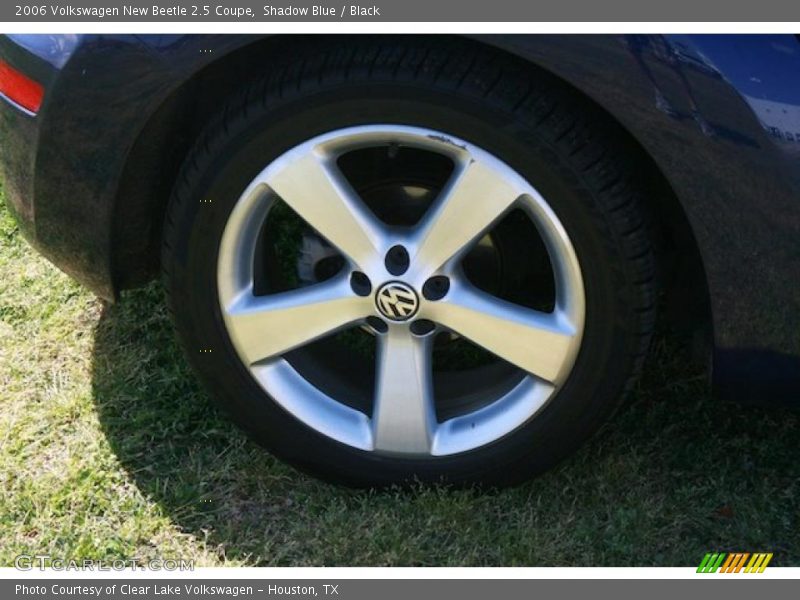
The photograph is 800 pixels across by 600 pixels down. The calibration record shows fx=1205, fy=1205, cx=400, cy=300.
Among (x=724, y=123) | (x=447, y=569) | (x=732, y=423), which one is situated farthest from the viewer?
(x=732, y=423)

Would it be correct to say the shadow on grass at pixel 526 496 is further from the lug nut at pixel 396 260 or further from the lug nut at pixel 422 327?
the lug nut at pixel 396 260

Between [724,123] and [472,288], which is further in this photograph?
[472,288]

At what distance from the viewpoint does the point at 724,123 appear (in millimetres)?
2172

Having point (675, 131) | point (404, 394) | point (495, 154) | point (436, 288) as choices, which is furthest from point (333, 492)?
point (675, 131)

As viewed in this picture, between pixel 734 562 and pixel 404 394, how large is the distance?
2.60ft

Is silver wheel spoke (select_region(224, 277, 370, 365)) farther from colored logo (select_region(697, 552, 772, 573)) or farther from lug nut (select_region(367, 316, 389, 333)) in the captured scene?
colored logo (select_region(697, 552, 772, 573))

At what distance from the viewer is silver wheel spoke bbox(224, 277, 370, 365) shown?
259cm

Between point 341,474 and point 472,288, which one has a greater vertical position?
point 472,288

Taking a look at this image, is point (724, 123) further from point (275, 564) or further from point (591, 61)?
point (275, 564)

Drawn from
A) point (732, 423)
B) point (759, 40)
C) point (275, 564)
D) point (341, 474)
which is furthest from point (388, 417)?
point (759, 40)

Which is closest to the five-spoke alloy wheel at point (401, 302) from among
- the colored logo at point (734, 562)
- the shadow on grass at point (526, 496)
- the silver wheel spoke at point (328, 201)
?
the silver wheel spoke at point (328, 201)

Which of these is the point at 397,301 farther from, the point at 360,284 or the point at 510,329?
the point at 510,329

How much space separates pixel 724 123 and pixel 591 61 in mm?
264

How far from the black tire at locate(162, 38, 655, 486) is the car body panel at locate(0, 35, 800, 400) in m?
0.11
